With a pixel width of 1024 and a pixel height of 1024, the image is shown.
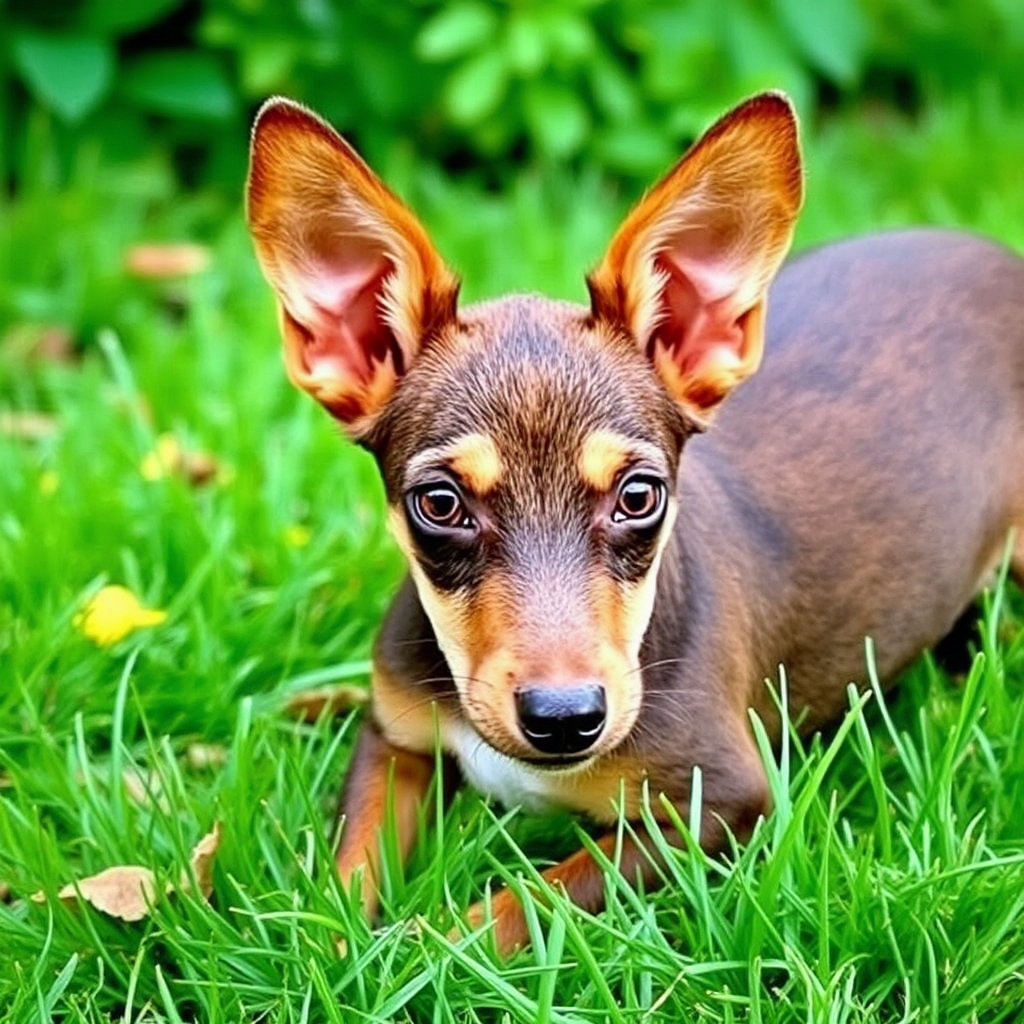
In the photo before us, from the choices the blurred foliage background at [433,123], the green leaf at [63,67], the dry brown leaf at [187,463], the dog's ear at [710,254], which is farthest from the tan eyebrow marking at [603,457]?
the green leaf at [63,67]

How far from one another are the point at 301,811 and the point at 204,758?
384mm

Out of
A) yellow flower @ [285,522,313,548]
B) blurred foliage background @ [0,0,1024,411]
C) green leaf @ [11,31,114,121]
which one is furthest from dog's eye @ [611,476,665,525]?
green leaf @ [11,31,114,121]

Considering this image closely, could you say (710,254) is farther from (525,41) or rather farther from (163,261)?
(163,261)

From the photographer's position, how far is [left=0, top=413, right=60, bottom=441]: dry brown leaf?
496 centimetres

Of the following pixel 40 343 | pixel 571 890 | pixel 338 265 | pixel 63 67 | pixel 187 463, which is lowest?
pixel 40 343

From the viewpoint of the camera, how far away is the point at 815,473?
11.4 feet

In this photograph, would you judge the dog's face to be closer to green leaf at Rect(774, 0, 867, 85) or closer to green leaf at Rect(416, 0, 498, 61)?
green leaf at Rect(416, 0, 498, 61)

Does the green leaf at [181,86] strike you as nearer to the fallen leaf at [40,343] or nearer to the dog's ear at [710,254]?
the fallen leaf at [40,343]

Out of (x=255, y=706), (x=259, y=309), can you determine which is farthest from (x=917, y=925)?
(x=259, y=309)

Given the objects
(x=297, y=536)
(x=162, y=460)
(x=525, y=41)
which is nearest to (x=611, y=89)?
(x=525, y=41)

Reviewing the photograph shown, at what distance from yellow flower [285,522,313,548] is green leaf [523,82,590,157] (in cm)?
215

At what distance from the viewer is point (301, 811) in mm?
3246

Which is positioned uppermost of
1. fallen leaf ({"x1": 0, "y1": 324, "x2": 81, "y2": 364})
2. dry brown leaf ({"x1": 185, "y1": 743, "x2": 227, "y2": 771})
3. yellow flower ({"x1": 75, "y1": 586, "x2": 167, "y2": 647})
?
yellow flower ({"x1": 75, "y1": 586, "x2": 167, "y2": 647})

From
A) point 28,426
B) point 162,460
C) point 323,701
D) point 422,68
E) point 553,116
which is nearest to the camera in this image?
point 323,701
